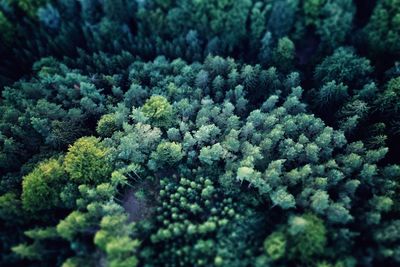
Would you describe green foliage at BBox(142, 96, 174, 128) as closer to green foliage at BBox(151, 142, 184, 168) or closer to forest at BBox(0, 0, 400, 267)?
forest at BBox(0, 0, 400, 267)

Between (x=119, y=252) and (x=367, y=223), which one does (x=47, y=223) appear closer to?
(x=119, y=252)

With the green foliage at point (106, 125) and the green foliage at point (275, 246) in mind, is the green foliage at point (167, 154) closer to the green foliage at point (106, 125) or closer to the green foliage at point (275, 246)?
the green foliage at point (106, 125)

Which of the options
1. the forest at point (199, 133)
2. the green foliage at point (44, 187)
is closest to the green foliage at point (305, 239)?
the forest at point (199, 133)

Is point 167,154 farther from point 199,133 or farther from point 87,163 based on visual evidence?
point 87,163

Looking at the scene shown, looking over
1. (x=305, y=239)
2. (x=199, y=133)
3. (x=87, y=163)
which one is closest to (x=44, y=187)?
(x=87, y=163)

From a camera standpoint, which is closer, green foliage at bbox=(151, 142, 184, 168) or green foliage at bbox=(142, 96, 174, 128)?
green foliage at bbox=(151, 142, 184, 168)

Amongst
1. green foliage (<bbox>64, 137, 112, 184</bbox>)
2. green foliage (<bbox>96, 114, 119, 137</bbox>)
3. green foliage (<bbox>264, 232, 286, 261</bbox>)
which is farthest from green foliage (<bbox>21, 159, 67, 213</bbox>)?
green foliage (<bbox>264, 232, 286, 261</bbox>)
